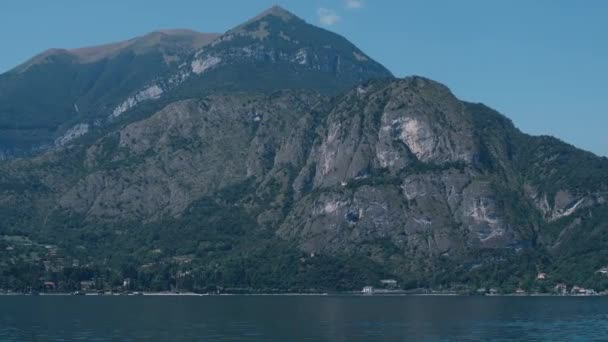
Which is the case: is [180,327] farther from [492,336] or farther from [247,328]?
[492,336]

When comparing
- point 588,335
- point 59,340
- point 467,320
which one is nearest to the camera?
point 59,340

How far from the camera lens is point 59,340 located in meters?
143

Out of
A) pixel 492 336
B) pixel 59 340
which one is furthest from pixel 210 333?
pixel 492 336

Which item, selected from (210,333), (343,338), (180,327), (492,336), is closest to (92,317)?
(180,327)

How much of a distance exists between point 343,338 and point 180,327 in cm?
2932

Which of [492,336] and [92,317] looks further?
[92,317]

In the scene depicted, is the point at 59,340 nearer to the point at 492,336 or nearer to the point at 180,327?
the point at 180,327

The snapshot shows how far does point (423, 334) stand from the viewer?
153750 mm

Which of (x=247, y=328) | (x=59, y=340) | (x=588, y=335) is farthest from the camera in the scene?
(x=247, y=328)

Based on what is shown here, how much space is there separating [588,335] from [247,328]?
4790 cm

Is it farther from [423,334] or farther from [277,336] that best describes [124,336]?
[423,334]

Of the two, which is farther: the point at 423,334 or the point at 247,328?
the point at 247,328

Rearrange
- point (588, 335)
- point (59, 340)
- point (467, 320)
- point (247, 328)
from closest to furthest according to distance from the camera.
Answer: point (59, 340) → point (588, 335) → point (247, 328) → point (467, 320)

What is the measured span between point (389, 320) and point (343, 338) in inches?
1500
